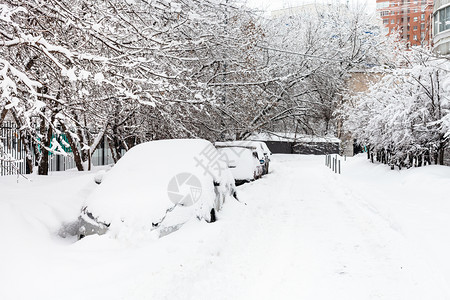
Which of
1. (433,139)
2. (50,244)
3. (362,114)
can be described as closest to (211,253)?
(50,244)

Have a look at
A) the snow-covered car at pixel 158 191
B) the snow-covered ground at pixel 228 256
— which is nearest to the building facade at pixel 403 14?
the snow-covered ground at pixel 228 256

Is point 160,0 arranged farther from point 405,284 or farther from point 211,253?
point 405,284

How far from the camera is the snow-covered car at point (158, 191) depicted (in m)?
6.42

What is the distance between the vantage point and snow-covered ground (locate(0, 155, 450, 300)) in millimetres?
4730

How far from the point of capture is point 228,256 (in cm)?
613

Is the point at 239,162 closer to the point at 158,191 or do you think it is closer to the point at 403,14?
the point at 158,191

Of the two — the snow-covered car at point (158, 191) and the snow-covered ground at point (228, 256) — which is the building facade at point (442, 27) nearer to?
the snow-covered ground at point (228, 256)
